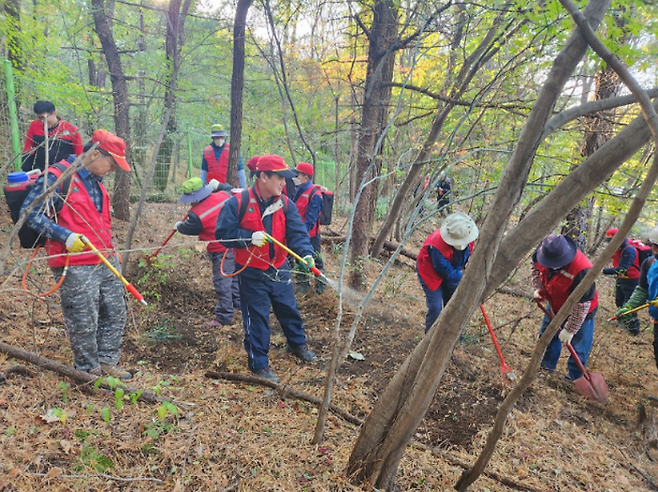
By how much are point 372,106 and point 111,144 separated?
338 cm

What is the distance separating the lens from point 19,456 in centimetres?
225

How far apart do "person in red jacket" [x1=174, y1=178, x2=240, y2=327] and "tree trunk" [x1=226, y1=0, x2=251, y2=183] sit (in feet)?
4.65

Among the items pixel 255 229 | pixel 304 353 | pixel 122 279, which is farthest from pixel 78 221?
pixel 304 353

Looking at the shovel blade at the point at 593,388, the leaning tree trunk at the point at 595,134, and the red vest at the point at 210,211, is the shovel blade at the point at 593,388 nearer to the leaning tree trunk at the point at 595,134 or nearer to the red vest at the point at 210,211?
the leaning tree trunk at the point at 595,134

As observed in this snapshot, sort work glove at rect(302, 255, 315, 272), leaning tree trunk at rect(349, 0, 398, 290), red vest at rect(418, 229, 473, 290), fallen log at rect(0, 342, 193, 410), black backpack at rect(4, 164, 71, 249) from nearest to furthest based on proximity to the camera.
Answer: black backpack at rect(4, 164, 71, 249) → fallen log at rect(0, 342, 193, 410) → work glove at rect(302, 255, 315, 272) → red vest at rect(418, 229, 473, 290) → leaning tree trunk at rect(349, 0, 398, 290)

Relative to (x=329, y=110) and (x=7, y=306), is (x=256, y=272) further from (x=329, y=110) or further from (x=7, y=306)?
(x=329, y=110)

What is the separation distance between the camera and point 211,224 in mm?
4785

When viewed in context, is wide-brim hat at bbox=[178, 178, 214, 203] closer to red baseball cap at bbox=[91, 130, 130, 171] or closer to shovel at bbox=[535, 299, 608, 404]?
red baseball cap at bbox=[91, 130, 130, 171]

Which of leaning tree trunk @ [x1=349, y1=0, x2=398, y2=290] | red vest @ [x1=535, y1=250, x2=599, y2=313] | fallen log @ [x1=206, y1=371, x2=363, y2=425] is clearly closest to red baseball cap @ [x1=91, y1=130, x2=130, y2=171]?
fallen log @ [x1=206, y1=371, x2=363, y2=425]

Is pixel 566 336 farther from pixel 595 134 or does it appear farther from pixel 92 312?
pixel 92 312

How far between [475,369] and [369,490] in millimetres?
2503

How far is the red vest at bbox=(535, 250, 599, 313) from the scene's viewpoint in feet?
13.0

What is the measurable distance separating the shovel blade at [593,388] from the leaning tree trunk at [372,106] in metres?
2.91

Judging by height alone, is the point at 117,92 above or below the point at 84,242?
above
